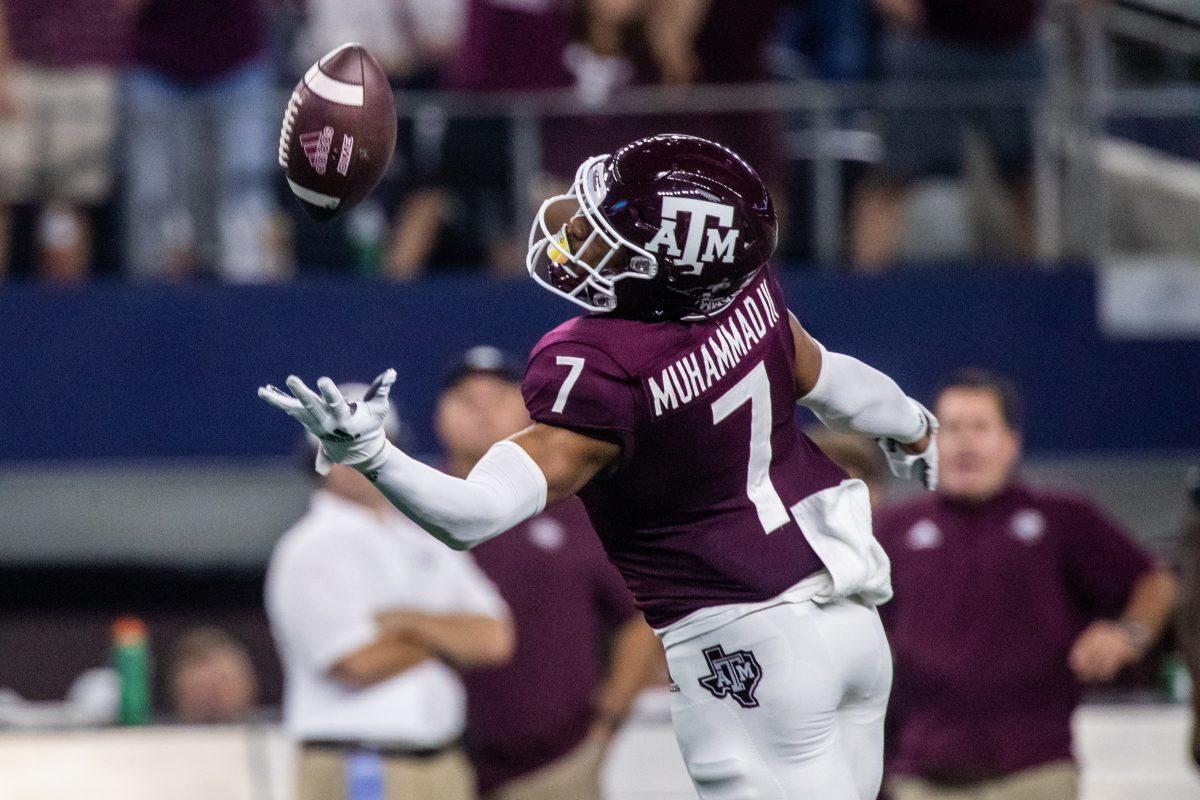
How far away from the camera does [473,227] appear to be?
6875 millimetres

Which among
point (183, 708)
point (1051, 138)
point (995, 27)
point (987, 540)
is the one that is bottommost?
point (183, 708)

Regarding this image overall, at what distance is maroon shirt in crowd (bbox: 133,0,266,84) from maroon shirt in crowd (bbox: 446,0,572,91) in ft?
2.63

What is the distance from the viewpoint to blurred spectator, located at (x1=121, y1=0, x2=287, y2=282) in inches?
257

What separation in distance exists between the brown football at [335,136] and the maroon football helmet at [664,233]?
324 mm

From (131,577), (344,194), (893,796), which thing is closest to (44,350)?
(131,577)

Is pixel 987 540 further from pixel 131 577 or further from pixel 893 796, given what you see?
pixel 131 577

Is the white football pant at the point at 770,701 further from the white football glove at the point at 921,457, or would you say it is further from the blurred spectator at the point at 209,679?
the blurred spectator at the point at 209,679

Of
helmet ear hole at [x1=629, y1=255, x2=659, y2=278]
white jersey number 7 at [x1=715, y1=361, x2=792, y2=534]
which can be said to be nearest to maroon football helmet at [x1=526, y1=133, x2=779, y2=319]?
helmet ear hole at [x1=629, y1=255, x2=659, y2=278]

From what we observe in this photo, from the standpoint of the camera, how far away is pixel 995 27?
6.73 meters

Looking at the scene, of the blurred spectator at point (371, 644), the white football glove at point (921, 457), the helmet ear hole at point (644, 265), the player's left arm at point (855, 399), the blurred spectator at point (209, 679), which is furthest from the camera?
the blurred spectator at point (209, 679)

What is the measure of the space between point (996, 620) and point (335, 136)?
247 centimetres

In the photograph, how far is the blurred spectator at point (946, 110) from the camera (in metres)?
6.59

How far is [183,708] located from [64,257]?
1775 mm

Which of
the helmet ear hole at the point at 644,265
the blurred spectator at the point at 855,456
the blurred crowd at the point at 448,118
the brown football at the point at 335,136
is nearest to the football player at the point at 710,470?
the helmet ear hole at the point at 644,265
